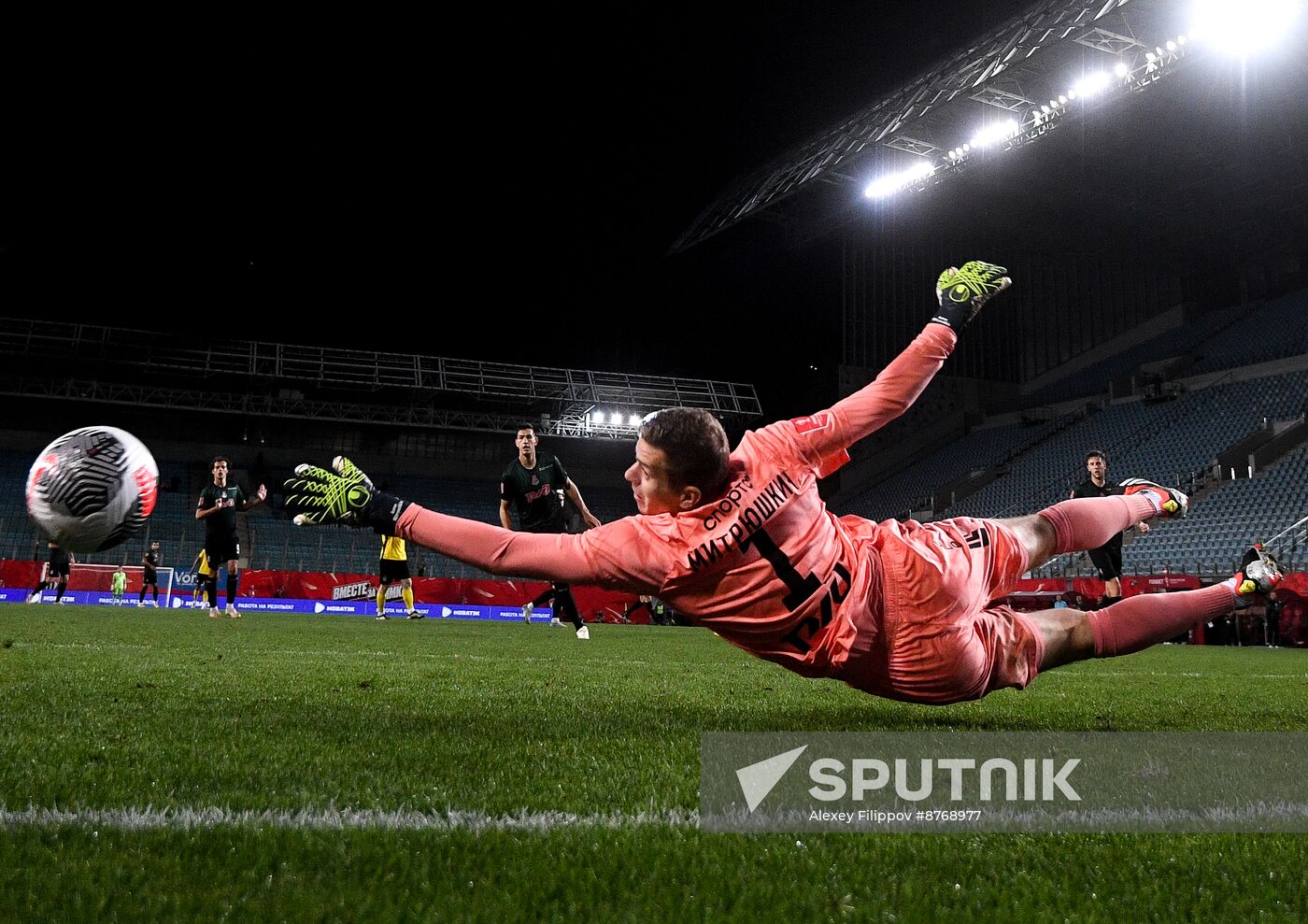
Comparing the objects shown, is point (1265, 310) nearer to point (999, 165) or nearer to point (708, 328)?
point (999, 165)

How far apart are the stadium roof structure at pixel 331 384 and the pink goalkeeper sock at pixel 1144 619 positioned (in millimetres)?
30375

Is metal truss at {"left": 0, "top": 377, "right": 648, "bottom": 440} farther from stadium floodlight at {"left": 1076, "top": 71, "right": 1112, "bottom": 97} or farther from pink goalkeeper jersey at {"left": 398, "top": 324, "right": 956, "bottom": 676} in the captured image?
pink goalkeeper jersey at {"left": 398, "top": 324, "right": 956, "bottom": 676}

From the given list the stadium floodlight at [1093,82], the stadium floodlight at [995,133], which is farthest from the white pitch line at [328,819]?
the stadium floodlight at [995,133]

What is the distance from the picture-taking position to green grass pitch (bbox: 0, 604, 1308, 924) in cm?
172

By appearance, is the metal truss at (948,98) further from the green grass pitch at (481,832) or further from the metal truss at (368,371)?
the green grass pitch at (481,832)

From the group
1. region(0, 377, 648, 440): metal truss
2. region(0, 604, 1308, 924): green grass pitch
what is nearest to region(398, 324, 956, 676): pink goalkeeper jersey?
region(0, 604, 1308, 924): green grass pitch

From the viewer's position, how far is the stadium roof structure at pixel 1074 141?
68.6 ft

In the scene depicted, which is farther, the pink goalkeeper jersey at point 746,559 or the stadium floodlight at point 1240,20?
the stadium floodlight at point 1240,20

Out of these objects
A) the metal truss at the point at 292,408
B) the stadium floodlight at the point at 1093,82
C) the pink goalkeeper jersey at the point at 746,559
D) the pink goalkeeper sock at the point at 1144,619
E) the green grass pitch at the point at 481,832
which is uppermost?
the stadium floodlight at the point at 1093,82

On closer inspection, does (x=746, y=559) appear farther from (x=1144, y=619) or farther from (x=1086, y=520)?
(x=1144, y=619)

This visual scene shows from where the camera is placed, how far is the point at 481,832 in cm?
217

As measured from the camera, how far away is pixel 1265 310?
106 feet

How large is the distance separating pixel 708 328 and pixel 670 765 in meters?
32.3

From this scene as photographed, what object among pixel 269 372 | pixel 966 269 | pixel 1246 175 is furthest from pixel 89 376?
pixel 1246 175
